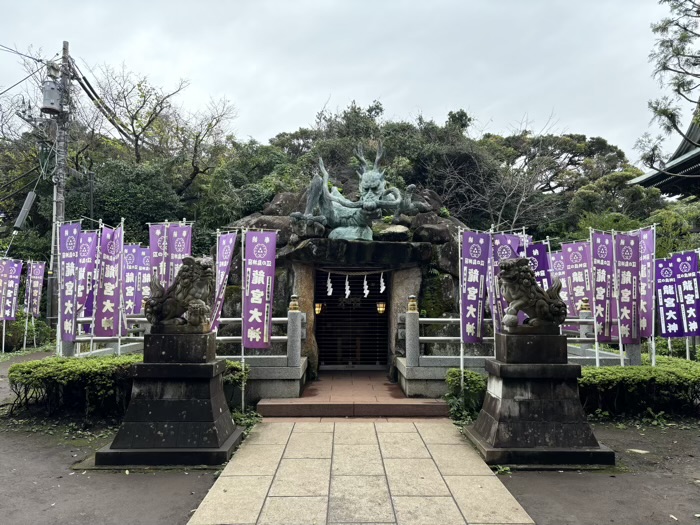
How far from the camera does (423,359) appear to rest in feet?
28.9

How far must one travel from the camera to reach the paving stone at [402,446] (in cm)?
595

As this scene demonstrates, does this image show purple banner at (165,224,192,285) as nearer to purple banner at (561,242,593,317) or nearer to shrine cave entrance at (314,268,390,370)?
shrine cave entrance at (314,268,390,370)

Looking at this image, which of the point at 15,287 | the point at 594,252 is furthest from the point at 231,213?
the point at 594,252

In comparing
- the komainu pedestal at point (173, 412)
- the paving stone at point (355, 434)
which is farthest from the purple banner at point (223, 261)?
the paving stone at point (355, 434)

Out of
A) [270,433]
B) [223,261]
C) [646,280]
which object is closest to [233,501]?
[270,433]

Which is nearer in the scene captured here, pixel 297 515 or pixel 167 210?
pixel 297 515

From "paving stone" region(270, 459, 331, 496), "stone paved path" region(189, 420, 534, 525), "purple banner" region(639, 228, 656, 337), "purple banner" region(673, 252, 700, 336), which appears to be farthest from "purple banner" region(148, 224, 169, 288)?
"purple banner" region(673, 252, 700, 336)

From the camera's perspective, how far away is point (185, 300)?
6.05 m

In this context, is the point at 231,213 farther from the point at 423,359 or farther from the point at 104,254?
the point at 423,359

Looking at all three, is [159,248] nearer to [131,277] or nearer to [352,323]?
[131,277]

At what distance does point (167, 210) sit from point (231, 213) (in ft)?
21.4

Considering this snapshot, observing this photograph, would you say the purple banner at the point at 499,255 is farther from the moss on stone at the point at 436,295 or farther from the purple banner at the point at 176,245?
the purple banner at the point at 176,245

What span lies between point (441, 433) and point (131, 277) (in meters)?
8.37

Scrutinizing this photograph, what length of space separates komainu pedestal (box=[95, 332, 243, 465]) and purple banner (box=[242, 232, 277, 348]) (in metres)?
2.31
